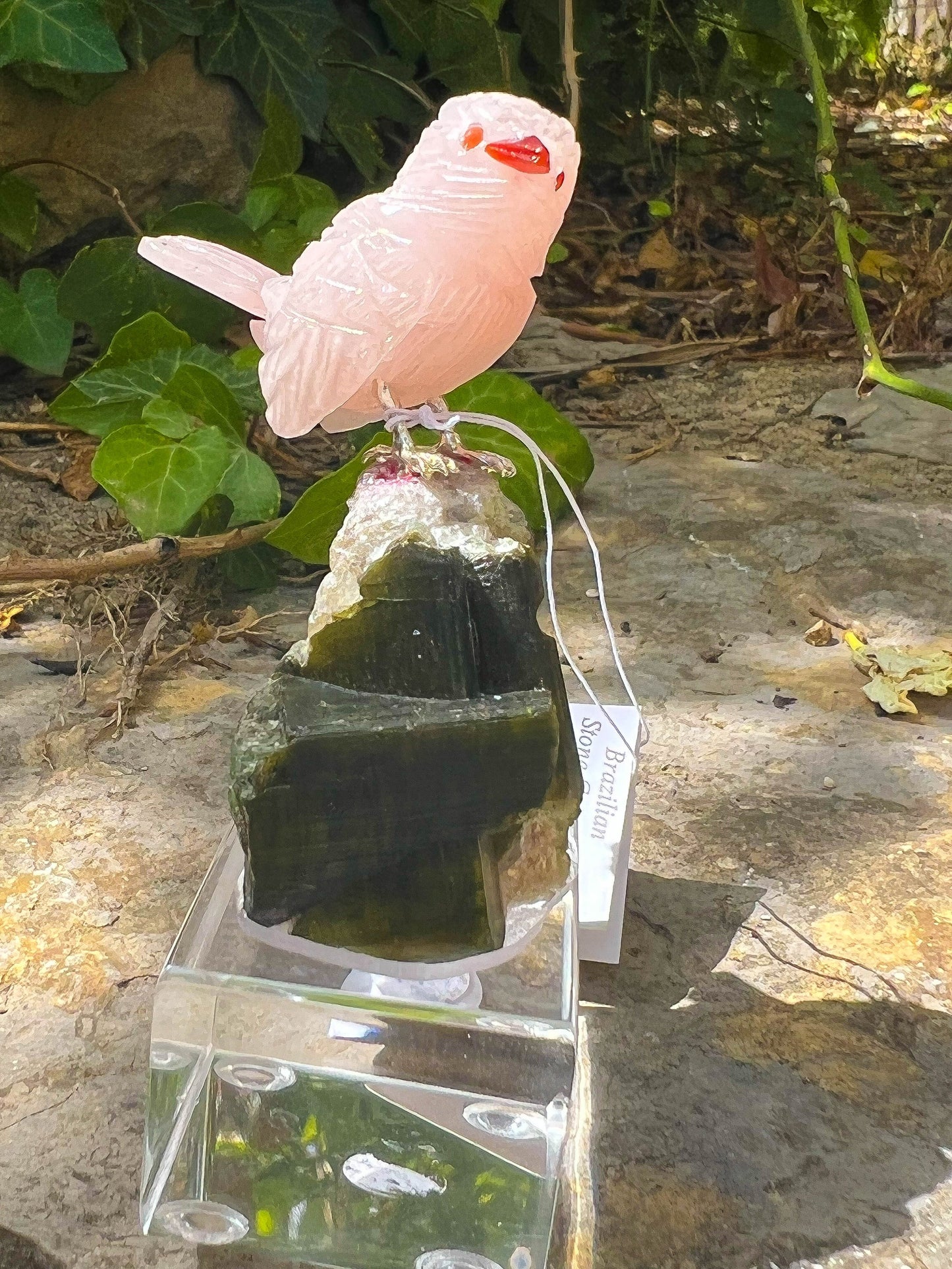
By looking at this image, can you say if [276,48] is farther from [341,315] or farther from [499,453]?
[341,315]

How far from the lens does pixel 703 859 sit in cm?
105

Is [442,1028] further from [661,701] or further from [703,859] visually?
[661,701]

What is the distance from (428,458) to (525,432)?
→ 0.65 meters

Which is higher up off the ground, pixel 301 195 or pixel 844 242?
pixel 844 242

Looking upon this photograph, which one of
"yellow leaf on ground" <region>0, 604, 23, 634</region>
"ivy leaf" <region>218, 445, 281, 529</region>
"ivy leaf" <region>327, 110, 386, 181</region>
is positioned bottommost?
"yellow leaf on ground" <region>0, 604, 23, 634</region>

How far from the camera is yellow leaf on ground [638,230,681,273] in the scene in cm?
262

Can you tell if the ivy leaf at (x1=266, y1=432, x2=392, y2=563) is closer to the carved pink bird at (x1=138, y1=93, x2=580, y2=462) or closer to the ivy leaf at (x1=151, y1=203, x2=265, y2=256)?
the carved pink bird at (x1=138, y1=93, x2=580, y2=462)

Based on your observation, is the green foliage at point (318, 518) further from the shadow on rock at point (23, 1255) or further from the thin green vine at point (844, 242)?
the shadow on rock at point (23, 1255)

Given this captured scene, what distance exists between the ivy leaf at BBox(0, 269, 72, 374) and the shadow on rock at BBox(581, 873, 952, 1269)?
1.29 m

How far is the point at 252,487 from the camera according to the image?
1456 millimetres

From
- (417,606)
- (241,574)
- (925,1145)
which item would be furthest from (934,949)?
(241,574)

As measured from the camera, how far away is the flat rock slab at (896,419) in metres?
1.95

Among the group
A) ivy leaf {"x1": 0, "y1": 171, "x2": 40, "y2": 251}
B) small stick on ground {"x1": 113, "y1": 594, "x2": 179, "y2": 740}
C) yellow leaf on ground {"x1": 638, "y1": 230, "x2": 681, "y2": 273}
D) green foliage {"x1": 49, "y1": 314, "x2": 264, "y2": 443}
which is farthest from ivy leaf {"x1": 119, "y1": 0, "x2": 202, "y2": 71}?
yellow leaf on ground {"x1": 638, "y1": 230, "x2": 681, "y2": 273}

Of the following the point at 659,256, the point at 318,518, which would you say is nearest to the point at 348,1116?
the point at 318,518
